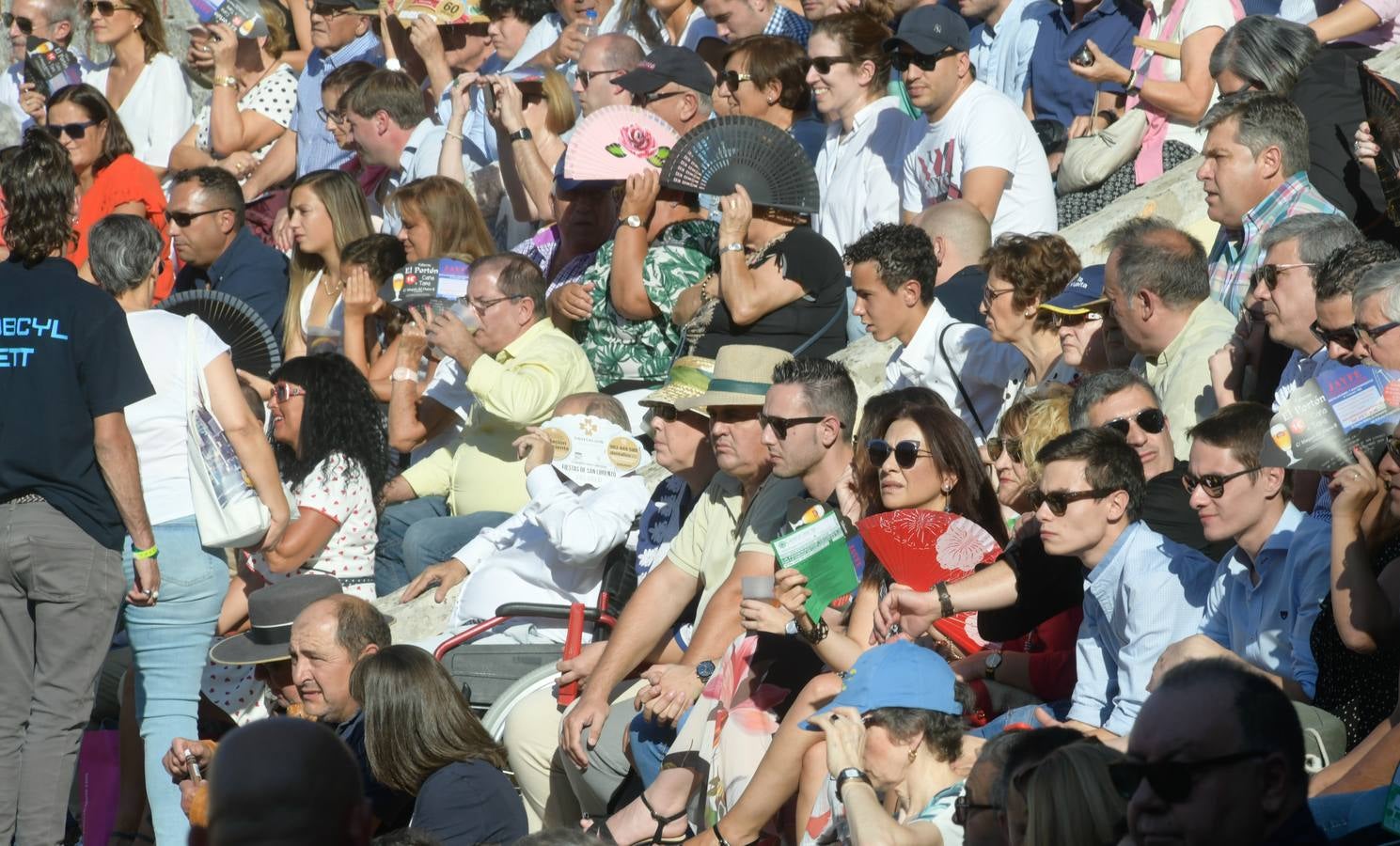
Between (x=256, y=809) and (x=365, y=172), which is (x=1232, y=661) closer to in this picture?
(x=256, y=809)

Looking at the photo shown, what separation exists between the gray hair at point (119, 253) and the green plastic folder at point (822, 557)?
107 inches

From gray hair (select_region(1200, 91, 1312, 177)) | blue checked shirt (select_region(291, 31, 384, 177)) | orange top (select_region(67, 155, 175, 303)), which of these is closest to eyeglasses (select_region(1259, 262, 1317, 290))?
gray hair (select_region(1200, 91, 1312, 177))

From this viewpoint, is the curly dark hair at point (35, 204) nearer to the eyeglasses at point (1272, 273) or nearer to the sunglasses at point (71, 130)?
the eyeglasses at point (1272, 273)

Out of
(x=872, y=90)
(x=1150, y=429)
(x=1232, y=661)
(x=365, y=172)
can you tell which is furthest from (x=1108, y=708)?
(x=365, y=172)

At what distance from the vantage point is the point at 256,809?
2.99m

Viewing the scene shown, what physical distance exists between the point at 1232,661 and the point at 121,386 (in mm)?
3954

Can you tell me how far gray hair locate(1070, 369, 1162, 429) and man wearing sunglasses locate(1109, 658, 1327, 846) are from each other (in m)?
2.50

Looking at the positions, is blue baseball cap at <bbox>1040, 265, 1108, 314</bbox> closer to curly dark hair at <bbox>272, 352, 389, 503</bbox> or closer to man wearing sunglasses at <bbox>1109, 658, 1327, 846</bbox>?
curly dark hair at <bbox>272, 352, 389, 503</bbox>

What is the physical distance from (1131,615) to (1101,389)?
35.7 inches

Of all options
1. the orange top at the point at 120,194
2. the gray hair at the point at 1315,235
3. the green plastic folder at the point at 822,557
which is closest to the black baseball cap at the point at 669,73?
the orange top at the point at 120,194

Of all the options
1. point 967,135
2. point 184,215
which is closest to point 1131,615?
point 967,135

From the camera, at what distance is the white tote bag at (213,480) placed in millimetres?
6570

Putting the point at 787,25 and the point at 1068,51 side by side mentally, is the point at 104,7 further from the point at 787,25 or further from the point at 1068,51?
the point at 1068,51

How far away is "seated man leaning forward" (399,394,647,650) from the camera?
709 centimetres
